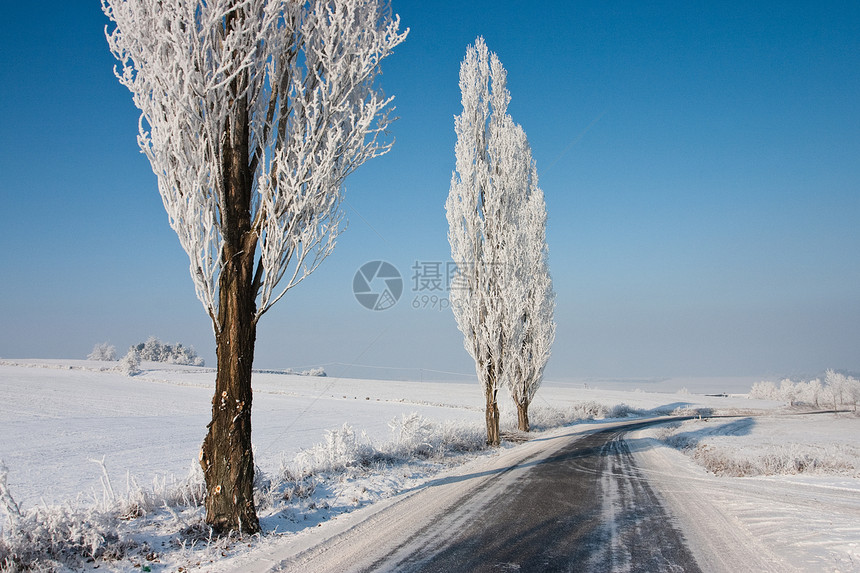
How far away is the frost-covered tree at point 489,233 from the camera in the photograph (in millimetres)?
16469

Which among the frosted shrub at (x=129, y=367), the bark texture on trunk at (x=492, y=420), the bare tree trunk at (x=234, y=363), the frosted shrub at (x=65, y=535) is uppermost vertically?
the bare tree trunk at (x=234, y=363)

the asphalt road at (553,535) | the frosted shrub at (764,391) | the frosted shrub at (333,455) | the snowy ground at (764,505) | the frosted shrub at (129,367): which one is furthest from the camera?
the frosted shrub at (764,391)

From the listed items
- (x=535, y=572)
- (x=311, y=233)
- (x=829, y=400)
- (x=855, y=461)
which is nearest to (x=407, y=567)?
(x=535, y=572)

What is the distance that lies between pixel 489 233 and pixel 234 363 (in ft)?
44.3

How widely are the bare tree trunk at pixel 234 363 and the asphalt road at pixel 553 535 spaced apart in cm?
199

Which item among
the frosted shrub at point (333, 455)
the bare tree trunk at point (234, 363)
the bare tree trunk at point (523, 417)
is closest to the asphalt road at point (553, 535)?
the bare tree trunk at point (234, 363)

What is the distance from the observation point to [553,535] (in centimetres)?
500

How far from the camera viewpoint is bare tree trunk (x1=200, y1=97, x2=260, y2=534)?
5.19 metres

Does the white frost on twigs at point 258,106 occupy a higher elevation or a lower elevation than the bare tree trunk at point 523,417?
higher

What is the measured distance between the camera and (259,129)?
595 cm

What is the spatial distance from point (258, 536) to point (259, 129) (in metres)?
4.91

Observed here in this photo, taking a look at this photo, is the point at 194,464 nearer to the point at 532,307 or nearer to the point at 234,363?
the point at 234,363

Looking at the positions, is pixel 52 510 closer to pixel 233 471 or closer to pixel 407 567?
pixel 233 471

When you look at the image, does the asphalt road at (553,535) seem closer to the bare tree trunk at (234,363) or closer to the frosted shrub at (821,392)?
the bare tree trunk at (234,363)
